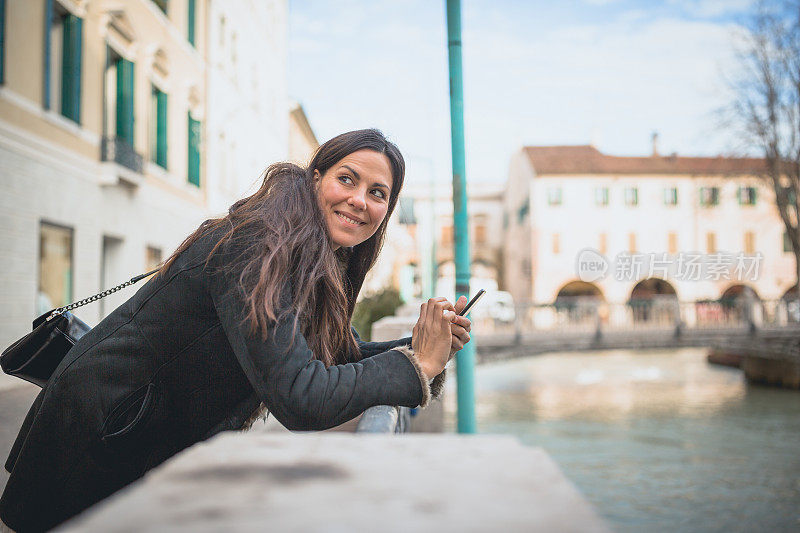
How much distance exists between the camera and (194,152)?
57.5ft

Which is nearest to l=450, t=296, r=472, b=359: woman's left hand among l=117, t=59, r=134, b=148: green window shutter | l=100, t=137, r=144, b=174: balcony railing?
l=100, t=137, r=144, b=174: balcony railing

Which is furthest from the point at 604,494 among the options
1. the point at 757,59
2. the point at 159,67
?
the point at 757,59

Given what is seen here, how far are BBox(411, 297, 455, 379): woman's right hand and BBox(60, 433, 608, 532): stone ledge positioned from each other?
102 cm

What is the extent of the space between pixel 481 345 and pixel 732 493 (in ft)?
37.1

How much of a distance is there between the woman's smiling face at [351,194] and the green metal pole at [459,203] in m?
3.51

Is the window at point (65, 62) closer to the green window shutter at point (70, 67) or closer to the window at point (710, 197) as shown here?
the green window shutter at point (70, 67)

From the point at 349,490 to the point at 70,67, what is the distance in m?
11.7

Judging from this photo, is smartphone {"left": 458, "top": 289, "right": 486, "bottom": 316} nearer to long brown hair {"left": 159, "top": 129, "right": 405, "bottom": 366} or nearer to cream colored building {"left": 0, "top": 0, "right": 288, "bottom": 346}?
long brown hair {"left": 159, "top": 129, "right": 405, "bottom": 366}

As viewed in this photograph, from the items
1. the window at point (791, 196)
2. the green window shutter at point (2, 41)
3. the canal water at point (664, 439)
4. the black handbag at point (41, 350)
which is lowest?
the canal water at point (664, 439)

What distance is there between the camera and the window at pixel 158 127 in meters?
14.8

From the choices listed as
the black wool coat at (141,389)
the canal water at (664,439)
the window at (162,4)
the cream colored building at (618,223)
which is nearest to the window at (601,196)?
the cream colored building at (618,223)

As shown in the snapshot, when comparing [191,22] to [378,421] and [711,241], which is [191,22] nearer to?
[378,421]

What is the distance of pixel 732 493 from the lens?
→ 12672 millimetres

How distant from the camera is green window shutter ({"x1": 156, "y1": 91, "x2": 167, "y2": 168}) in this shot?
49.6ft
